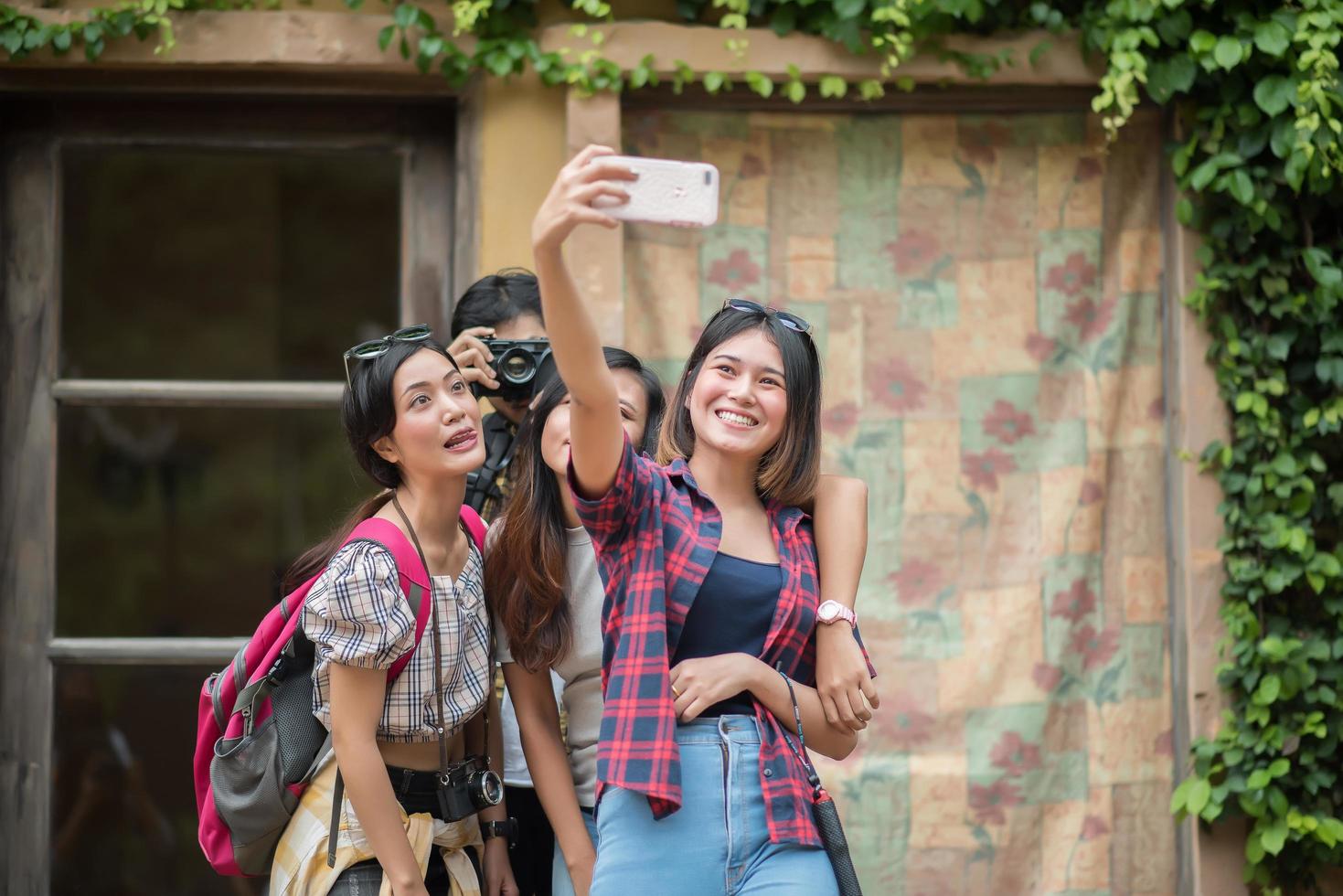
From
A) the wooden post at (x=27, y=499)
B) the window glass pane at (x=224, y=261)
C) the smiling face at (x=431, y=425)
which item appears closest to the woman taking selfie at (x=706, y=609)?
the smiling face at (x=431, y=425)

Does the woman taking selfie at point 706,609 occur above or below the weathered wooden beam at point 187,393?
below

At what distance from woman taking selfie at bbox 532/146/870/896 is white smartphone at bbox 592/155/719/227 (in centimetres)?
2

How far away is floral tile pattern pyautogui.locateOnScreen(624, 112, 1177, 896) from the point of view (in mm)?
3244

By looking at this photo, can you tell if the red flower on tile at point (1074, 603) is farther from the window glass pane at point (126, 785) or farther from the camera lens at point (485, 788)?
the window glass pane at point (126, 785)

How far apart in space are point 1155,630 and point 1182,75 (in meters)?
1.30

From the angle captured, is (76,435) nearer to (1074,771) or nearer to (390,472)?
(390,472)

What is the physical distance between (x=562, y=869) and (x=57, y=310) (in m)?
2.06

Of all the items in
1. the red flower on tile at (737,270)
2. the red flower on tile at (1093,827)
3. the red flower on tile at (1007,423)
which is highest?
the red flower on tile at (737,270)

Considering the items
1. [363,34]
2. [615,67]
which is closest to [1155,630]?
[615,67]

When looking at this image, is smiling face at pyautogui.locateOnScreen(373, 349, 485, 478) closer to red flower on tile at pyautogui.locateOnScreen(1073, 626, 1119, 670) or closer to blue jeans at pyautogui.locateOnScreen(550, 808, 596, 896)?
blue jeans at pyautogui.locateOnScreen(550, 808, 596, 896)

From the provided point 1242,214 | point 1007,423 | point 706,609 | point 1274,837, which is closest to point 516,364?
point 706,609

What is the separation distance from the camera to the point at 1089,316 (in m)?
3.34

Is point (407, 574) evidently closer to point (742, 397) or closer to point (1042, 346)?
point (742, 397)

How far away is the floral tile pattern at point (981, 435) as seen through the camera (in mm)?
3244
